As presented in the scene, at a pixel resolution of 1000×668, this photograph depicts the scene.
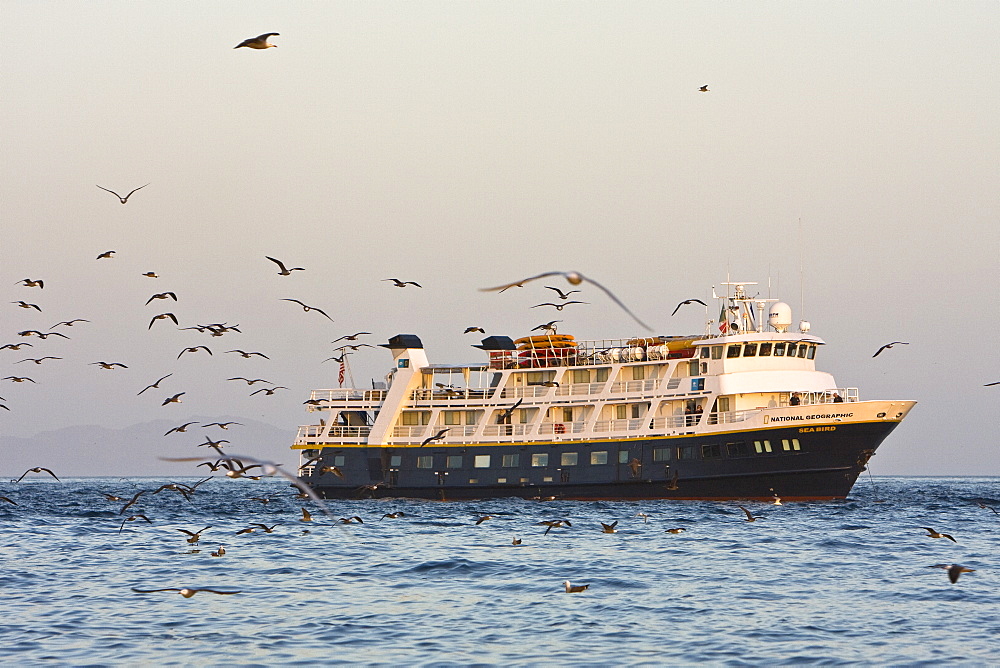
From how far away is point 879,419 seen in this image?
56375 mm

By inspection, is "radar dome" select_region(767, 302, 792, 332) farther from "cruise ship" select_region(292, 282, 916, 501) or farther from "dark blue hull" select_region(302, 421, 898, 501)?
"dark blue hull" select_region(302, 421, 898, 501)

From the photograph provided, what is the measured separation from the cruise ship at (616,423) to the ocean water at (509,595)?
7606 mm

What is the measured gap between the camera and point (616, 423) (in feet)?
205

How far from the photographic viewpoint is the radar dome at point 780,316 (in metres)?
63.5

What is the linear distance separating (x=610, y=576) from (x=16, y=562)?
725 inches

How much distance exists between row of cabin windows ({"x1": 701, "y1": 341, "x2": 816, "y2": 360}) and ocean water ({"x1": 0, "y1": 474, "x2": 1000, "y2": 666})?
40.3ft

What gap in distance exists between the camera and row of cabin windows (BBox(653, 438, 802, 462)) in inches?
2243

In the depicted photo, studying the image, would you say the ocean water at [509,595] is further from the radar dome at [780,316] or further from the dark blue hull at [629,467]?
the radar dome at [780,316]

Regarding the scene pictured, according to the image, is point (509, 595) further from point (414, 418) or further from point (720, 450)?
point (414, 418)

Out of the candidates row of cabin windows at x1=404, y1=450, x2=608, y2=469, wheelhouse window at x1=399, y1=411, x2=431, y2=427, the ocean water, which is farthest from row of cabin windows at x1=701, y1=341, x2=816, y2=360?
wheelhouse window at x1=399, y1=411, x2=431, y2=427

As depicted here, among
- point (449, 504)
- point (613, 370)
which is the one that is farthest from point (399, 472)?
point (613, 370)

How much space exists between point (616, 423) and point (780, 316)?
1094 cm

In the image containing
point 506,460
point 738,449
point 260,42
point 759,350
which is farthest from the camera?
point 506,460

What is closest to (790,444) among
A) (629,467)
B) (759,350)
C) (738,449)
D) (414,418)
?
(738,449)
